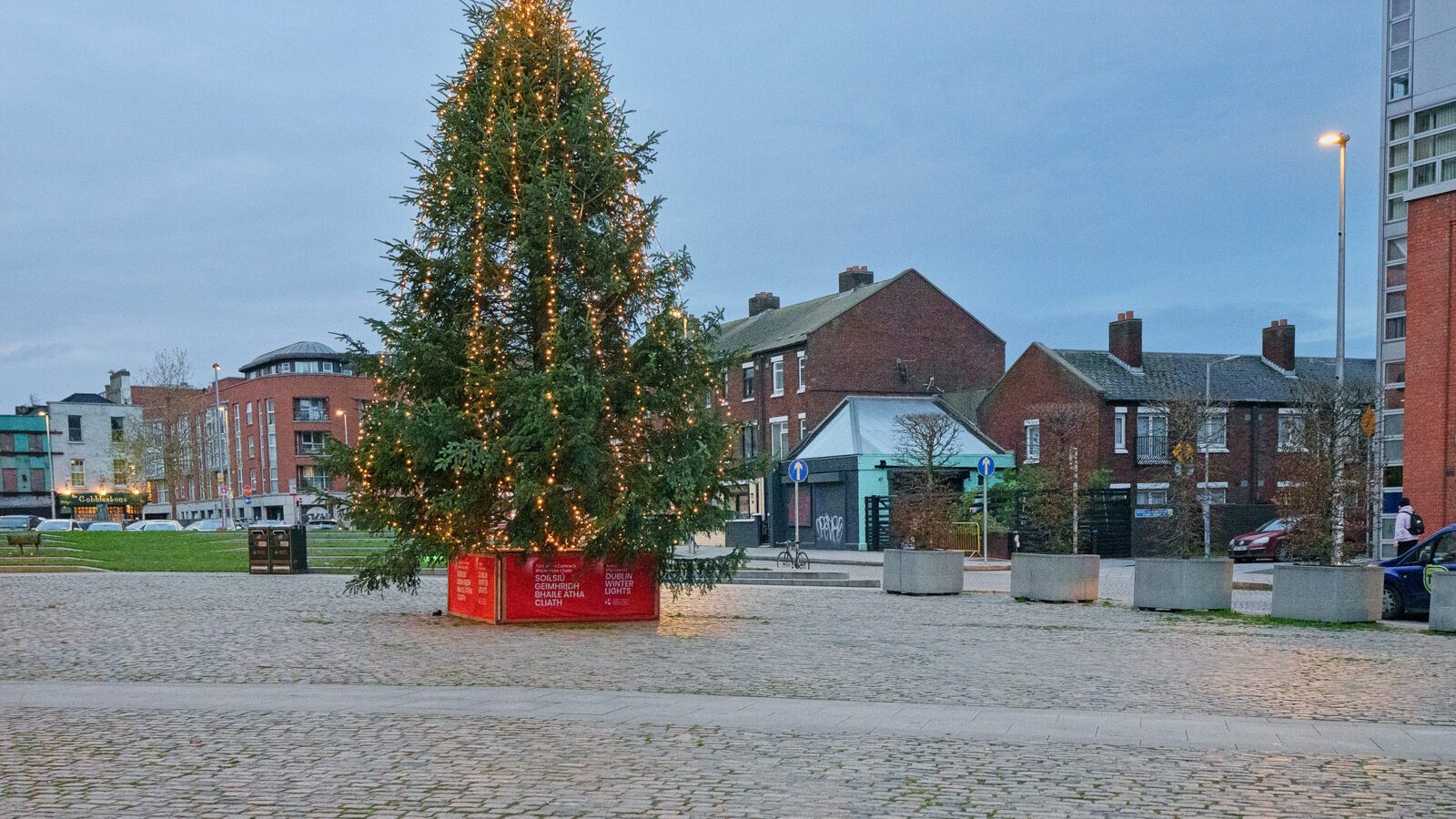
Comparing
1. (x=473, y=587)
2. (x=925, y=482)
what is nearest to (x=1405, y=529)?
(x=473, y=587)

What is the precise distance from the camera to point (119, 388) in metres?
128

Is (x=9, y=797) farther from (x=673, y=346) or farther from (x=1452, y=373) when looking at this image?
(x=1452, y=373)

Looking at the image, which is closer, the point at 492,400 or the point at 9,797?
the point at 9,797

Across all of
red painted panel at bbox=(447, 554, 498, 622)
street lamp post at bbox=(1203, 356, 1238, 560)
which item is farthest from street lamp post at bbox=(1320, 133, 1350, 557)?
red painted panel at bbox=(447, 554, 498, 622)

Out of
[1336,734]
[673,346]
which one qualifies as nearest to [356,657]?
[673,346]

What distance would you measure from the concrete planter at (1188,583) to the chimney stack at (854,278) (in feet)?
129

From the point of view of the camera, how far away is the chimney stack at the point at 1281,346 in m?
51.2

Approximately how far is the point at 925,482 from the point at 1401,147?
1648 cm

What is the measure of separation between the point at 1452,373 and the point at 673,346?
20959 mm

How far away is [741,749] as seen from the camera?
823 cm

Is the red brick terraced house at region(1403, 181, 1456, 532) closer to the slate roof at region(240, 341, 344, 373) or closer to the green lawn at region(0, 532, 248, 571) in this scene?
the green lawn at region(0, 532, 248, 571)

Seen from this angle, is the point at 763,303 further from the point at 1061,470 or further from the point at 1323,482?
the point at 1323,482

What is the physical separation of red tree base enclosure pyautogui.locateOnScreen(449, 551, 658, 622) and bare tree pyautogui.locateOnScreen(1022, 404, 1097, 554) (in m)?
9.99

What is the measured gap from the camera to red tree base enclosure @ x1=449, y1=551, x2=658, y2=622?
55.4ft
